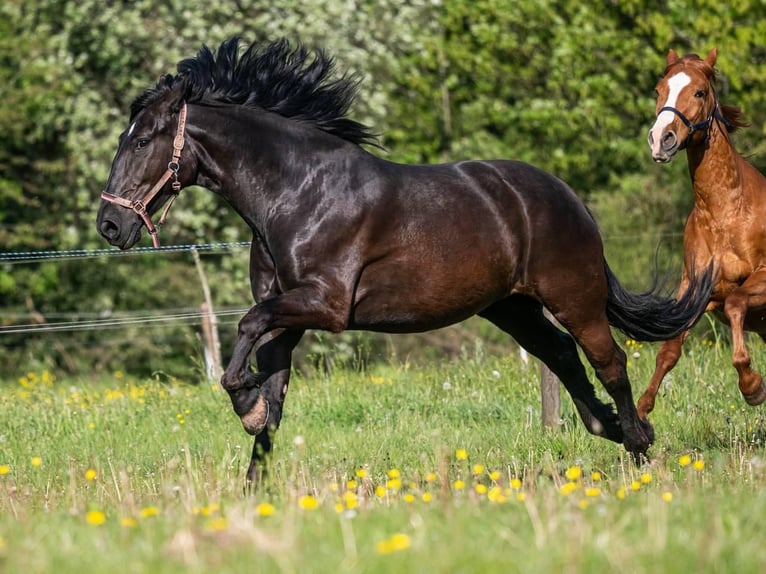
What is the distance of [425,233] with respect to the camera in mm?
6500

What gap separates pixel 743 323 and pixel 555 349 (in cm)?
126

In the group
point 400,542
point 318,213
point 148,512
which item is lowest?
point 148,512

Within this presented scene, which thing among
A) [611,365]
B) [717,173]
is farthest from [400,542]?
[717,173]

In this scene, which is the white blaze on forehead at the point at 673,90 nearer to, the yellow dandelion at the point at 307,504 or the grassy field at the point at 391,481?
the grassy field at the point at 391,481

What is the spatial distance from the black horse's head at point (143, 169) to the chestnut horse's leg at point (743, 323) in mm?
3454

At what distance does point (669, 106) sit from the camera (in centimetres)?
767

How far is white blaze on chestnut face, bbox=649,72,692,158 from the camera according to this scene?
7.53m

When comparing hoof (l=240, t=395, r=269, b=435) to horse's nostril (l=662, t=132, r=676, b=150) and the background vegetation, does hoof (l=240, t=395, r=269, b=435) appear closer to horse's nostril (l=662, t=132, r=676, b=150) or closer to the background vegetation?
horse's nostril (l=662, t=132, r=676, b=150)

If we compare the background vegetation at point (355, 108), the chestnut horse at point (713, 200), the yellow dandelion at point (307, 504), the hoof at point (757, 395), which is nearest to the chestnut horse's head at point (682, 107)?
the chestnut horse at point (713, 200)

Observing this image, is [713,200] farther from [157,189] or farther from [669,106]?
[157,189]

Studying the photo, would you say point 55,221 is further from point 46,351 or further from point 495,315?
point 495,315

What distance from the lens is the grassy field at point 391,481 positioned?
136 inches

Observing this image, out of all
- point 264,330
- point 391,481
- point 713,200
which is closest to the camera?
point 391,481

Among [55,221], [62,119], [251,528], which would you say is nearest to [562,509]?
[251,528]
